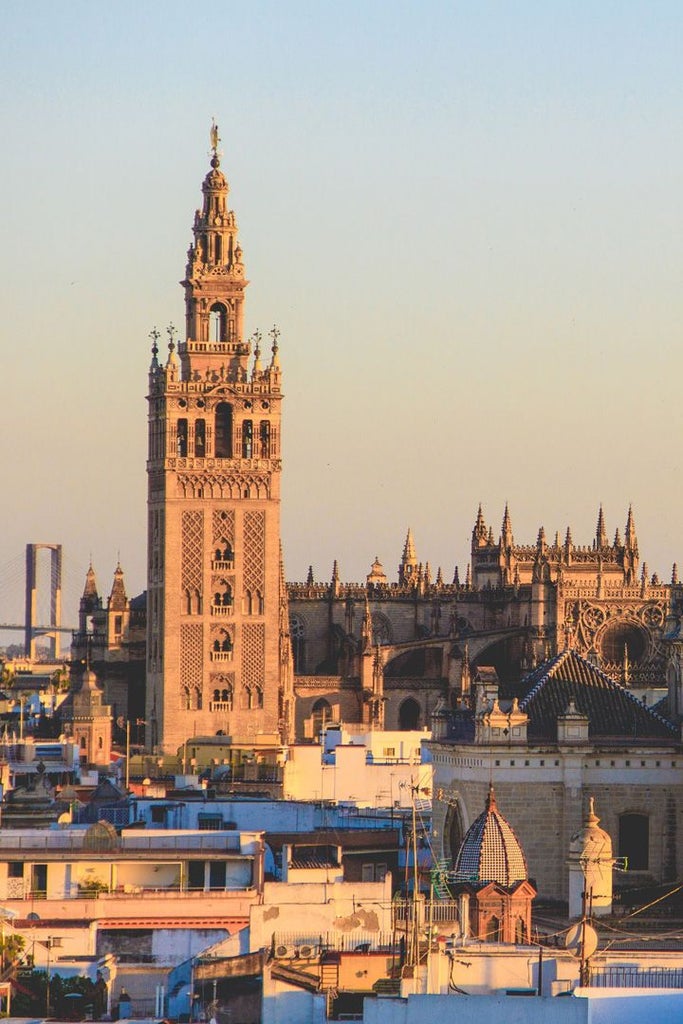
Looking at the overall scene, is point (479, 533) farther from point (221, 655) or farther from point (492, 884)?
point (492, 884)

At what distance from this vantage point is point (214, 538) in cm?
14550

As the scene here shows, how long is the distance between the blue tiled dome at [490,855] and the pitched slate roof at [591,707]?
12.0m

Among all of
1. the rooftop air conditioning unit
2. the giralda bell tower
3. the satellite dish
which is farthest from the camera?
the giralda bell tower

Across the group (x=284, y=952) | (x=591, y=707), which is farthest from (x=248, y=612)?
(x=284, y=952)

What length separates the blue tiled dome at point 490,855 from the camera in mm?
68938

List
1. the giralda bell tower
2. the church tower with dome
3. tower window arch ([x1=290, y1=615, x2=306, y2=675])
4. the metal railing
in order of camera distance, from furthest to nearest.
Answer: tower window arch ([x1=290, y1=615, x2=306, y2=675]) < the giralda bell tower < the church tower with dome < the metal railing

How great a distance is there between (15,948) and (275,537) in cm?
8409

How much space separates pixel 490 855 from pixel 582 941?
13.4 m

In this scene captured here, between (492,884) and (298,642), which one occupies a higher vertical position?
(298,642)

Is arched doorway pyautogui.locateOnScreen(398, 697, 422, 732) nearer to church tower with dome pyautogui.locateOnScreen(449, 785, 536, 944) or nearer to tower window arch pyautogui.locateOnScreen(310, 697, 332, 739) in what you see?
tower window arch pyautogui.locateOnScreen(310, 697, 332, 739)

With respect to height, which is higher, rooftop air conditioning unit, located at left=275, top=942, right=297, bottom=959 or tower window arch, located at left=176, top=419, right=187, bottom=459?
tower window arch, located at left=176, top=419, right=187, bottom=459

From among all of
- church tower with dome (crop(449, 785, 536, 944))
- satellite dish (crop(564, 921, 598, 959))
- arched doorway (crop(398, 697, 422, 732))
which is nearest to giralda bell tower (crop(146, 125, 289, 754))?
arched doorway (crop(398, 697, 422, 732))

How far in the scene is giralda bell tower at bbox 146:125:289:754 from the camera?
473 ft

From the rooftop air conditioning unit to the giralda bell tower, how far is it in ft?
272
